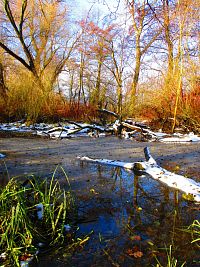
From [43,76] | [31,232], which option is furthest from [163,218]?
[43,76]

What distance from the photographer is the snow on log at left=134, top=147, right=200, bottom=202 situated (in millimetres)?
2840

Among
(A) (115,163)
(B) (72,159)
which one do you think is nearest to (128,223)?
(A) (115,163)

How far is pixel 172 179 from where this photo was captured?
324 centimetres

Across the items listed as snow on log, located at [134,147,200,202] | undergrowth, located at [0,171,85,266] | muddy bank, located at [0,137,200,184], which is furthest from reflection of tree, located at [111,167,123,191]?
undergrowth, located at [0,171,85,266]

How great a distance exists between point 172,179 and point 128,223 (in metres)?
1.27

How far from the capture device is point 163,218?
2.27 meters

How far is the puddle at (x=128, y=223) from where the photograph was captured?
1.70m

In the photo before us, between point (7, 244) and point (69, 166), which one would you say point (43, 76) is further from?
point (7, 244)

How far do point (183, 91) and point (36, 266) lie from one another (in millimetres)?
9281

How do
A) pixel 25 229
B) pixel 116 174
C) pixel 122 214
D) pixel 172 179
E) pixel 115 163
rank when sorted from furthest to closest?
pixel 115 163
pixel 116 174
pixel 172 179
pixel 122 214
pixel 25 229

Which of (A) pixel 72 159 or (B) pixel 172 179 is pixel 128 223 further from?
(A) pixel 72 159

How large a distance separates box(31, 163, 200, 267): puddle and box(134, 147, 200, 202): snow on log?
4.6 inches

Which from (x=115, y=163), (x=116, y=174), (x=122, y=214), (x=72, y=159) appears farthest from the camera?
(x=72, y=159)

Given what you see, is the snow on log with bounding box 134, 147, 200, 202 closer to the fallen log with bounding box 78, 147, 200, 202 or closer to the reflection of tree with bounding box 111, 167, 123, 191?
the fallen log with bounding box 78, 147, 200, 202
